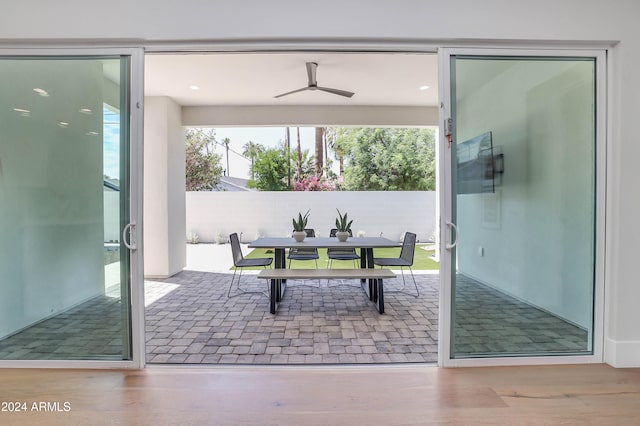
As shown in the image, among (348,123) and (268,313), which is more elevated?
(348,123)

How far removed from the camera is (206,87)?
4.73 metres

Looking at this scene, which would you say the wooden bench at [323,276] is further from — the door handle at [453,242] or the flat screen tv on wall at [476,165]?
the flat screen tv on wall at [476,165]

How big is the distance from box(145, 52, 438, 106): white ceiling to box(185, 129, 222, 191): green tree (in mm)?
6275

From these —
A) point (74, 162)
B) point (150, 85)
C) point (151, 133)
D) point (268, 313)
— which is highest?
point (150, 85)

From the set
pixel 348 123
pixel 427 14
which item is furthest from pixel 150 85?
pixel 427 14

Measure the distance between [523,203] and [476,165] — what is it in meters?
0.49

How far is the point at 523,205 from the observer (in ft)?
7.79

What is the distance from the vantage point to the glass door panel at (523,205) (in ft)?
7.45

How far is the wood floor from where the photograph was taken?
173 cm

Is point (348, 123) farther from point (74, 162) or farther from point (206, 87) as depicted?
point (74, 162)

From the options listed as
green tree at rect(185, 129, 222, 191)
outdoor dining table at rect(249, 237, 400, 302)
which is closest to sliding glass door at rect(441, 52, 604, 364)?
outdoor dining table at rect(249, 237, 400, 302)

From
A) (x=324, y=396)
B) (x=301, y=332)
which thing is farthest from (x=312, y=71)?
(x=324, y=396)

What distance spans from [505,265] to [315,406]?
5.65ft

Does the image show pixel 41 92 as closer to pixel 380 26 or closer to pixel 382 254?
pixel 380 26
